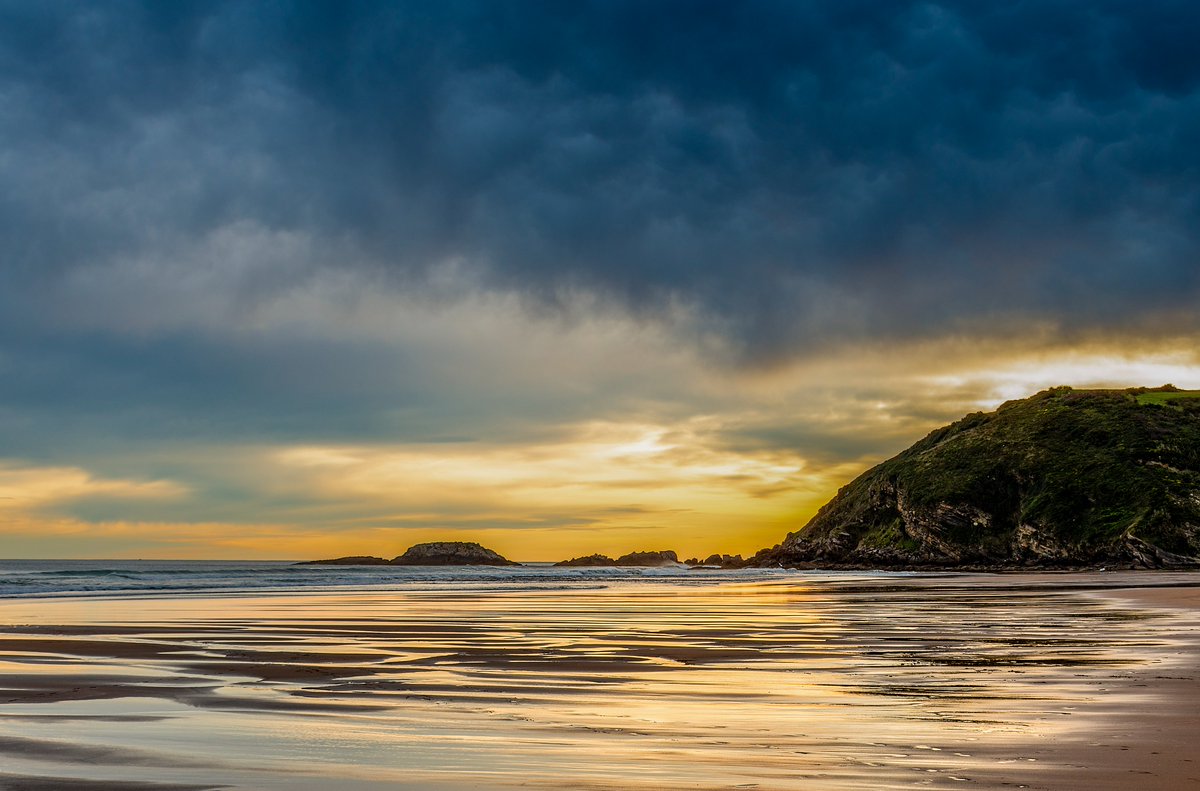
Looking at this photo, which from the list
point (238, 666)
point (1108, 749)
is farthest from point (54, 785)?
point (238, 666)

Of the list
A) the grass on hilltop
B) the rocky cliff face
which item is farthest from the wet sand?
the grass on hilltop

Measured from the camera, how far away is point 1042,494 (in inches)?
3831

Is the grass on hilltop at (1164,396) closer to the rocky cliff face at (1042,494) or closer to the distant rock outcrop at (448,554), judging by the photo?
the rocky cliff face at (1042,494)

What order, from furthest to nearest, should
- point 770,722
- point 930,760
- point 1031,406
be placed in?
1. point 1031,406
2. point 770,722
3. point 930,760

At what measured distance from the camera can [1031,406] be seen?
388 ft

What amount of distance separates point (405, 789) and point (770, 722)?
346 centimetres

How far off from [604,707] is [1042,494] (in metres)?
97.9

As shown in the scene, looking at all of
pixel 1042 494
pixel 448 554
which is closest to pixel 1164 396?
pixel 1042 494

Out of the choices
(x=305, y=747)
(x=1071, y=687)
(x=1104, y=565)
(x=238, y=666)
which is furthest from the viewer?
(x=1104, y=565)

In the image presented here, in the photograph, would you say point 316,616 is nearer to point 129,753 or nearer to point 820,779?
point 129,753

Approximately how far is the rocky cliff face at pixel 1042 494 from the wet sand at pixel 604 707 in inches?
3054

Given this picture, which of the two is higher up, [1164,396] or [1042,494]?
[1164,396]

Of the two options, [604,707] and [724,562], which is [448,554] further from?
[604,707]

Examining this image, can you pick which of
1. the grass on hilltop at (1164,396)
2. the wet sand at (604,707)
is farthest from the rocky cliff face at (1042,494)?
the wet sand at (604,707)
